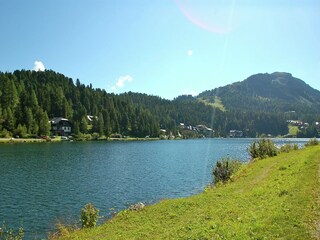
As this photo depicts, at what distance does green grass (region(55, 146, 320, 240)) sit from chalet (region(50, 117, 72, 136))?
544ft

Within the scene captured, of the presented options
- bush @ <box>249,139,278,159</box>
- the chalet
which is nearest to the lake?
bush @ <box>249,139,278,159</box>

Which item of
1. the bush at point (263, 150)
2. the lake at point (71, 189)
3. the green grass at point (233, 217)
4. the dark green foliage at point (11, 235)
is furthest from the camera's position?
the bush at point (263, 150)

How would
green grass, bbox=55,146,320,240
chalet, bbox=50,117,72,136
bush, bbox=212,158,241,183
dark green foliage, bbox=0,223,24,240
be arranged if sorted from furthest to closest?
1. chalet, bbox=50,117,72,136
2. bush, bbox=212,158,241,183
3. dark green foliage, bbox=0,223,24,240
4. green grass, bbox=55,146,320,240

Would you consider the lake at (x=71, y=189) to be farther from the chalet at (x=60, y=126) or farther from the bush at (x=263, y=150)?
the chalet at (x=60, y=126)

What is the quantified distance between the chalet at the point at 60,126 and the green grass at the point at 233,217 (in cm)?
16583

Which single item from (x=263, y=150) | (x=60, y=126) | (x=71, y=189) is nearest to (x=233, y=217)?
(x=71, y=189)

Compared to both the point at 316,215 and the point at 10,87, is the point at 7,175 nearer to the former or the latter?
the point at 316,215

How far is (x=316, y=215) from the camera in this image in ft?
51.1

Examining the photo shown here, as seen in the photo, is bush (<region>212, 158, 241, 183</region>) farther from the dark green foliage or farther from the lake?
the dark green foliage

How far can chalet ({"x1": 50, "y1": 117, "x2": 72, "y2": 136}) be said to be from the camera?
180 meters

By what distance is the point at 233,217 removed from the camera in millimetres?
17328

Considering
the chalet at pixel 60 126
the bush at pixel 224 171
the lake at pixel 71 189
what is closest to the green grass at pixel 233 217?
the lake at pixel 71 189

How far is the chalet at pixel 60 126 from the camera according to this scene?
180000 mm

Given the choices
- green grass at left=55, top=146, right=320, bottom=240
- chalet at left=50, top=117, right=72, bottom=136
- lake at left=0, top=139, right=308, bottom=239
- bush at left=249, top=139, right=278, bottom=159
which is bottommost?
lake at left=0, top=139, right=308, bottom=239
